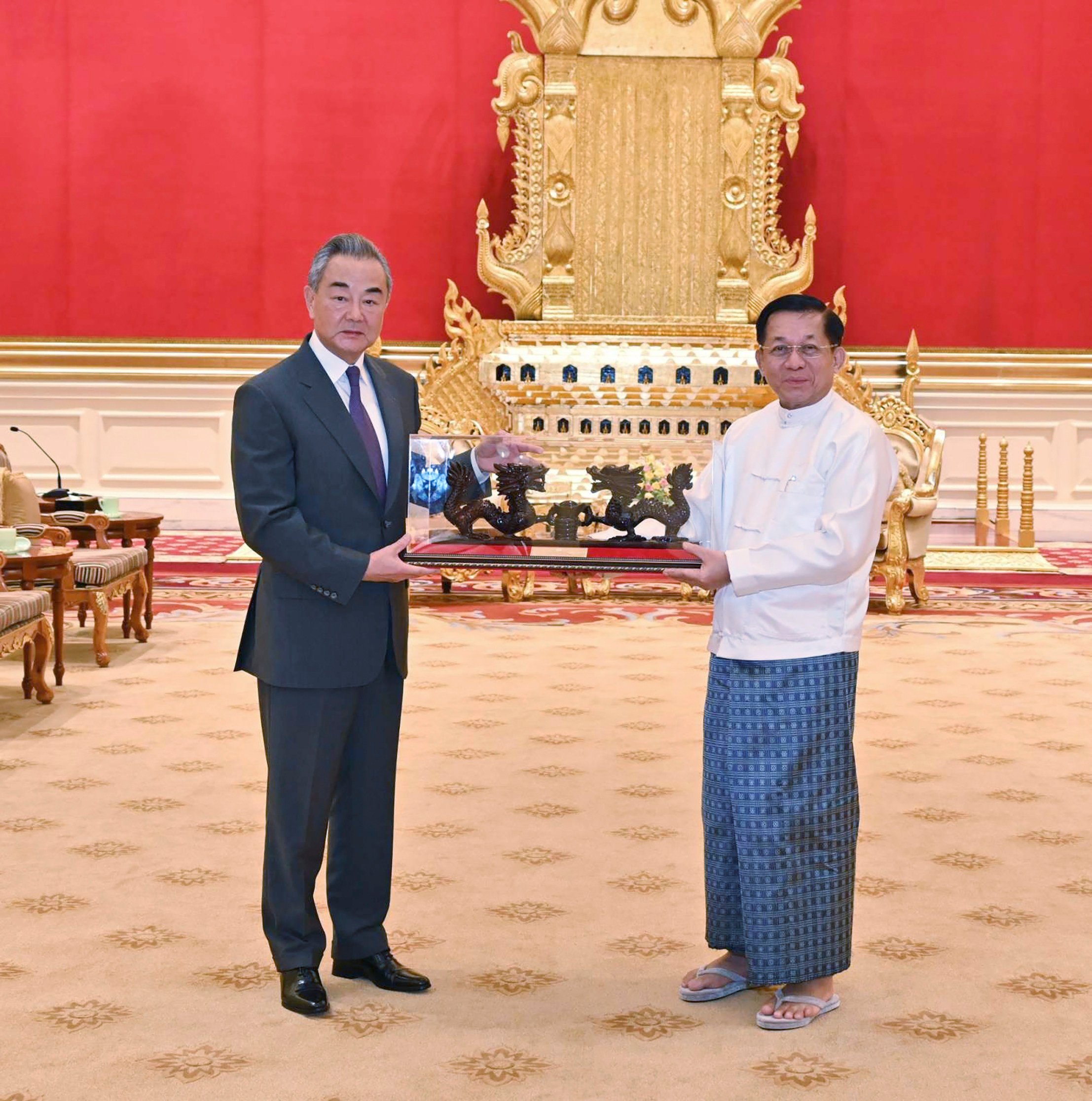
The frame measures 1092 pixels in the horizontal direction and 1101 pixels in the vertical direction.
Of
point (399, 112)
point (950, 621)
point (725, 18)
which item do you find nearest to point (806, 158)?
point (725, 18)

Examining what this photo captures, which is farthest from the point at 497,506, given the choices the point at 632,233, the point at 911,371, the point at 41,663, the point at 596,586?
the point at 911,371

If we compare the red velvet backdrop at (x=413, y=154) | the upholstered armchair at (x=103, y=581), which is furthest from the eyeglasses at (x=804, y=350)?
the red velvet backdrop at (x=413, y=154)

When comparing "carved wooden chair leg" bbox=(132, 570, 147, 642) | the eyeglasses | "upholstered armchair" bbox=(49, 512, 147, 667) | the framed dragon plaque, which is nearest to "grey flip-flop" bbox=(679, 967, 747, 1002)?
the framed dragon plaque

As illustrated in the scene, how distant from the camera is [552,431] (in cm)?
993

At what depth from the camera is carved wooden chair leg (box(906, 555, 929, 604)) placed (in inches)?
336

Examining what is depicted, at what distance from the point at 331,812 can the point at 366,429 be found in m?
0.81

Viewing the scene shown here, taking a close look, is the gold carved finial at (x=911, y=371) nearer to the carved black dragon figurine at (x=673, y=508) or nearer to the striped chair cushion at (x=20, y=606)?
the striped chair cushion at (x=20, y=606)

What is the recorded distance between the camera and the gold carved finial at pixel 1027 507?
34.0ft

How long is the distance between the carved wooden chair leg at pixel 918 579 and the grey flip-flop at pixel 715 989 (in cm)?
573

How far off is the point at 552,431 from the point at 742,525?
7.01m

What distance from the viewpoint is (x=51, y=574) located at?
5.98 metres

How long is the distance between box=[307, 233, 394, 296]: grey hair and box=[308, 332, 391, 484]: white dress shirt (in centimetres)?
13

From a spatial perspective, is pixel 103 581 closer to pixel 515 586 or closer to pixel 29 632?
pixel 29 632

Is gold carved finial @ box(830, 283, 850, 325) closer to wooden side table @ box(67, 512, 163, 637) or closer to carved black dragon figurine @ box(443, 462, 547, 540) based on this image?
wooden side table @ box(67, 512, 163, 637)
